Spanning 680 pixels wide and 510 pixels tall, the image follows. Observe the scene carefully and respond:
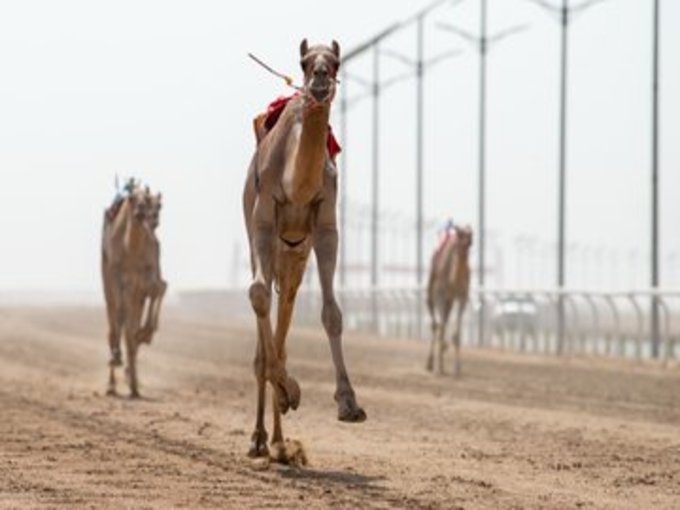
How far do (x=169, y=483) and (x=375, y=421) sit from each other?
5.72m

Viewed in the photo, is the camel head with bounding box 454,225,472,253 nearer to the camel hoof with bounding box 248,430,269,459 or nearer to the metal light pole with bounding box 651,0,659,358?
the metal light pole with bounding box 651,0,659,358

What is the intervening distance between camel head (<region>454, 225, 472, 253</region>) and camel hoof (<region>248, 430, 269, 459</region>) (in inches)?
585

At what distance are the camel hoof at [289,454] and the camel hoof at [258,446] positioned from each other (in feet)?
0.43

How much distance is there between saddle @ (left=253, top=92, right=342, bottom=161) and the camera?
1195 centimetres

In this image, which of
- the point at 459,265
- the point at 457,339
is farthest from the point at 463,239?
the point at 457,339

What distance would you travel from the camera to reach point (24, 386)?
2031 centimetres

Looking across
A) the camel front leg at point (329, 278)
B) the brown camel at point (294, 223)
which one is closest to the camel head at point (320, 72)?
the brown camel at point (294, 223)

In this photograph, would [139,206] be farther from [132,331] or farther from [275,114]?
[275,114]

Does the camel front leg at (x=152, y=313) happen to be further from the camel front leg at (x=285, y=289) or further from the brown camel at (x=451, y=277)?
the camel front leg at (x=285, y=289)

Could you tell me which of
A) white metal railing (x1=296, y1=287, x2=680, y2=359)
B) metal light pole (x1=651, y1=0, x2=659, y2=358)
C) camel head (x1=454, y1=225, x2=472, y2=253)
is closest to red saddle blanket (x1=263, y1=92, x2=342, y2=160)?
camel head (x1=454, y1=225, x2=472, y2=253)

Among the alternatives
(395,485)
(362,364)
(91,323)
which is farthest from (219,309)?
(395,485)

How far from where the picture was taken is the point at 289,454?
1161 centimetres

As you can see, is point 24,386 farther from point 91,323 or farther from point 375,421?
point 91,323

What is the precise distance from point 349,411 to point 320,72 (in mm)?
1964
